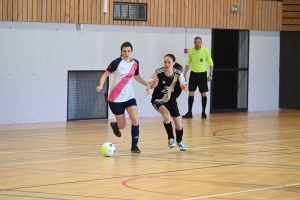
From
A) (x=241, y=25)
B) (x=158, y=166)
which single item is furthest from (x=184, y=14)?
(x=158, y=166)

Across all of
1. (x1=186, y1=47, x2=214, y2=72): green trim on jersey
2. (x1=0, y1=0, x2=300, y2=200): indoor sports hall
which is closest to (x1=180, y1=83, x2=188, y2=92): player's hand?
(x1=0, y1=0, x2=300, y2=200): indoor sports hall

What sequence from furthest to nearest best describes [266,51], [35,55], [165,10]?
1. [266,51]
2. [165,10]
3. [35,55]

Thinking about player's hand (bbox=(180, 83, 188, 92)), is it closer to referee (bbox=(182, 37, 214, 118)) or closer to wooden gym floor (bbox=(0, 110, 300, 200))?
wooden gym floor (bbox=(0, 110, 300, 200))

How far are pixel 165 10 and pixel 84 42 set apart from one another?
9.17ft

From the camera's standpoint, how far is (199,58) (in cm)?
1947

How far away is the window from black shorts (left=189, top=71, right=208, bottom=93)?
2.10 metres

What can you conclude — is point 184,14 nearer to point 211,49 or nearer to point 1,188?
point 211,49

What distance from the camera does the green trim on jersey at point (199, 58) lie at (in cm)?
1945

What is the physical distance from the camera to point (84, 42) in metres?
18.0

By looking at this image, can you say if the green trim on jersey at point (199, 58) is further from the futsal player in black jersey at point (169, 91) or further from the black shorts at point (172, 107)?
the black shorts at point (172, 107)

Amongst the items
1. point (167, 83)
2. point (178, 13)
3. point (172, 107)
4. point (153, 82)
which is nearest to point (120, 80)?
point (153, 82)

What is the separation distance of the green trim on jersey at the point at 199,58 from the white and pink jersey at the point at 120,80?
7582mm

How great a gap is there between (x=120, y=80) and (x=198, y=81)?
309 inches

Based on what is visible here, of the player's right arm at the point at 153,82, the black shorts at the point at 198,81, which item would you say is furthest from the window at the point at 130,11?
the player's right arm at the point at 153,82
